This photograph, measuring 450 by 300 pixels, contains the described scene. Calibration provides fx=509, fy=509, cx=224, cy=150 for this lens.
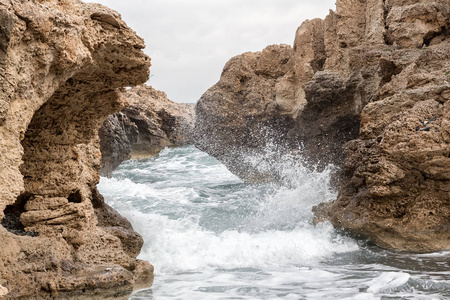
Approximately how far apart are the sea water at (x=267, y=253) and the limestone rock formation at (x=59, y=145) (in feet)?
2.63

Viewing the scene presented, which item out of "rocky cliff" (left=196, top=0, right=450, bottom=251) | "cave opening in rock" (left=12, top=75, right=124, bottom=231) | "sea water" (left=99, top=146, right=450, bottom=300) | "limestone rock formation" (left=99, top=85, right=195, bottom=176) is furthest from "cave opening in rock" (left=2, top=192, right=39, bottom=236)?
"limestone rock formation" (left=99, top=85, right=195, bottom=176)

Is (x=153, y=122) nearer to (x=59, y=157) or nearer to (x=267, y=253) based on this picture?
(x=267, y=253)

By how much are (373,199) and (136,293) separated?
3.82 metres

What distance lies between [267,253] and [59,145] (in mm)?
3627

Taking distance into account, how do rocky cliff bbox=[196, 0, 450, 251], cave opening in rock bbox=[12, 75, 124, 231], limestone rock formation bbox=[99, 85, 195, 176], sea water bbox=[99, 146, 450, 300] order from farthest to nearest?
limestone rock formation bbox=[99, 85, 195, 176] → rocky cliff bbox=[196, 0, 450, 251] → sea water bbox=[99, 146, 450, 300] → cave opening in rock bbox=[12, 75, 124, 231]

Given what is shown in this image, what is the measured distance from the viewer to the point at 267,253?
7379mm

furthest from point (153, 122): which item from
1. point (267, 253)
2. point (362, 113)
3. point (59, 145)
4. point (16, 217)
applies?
point (16, 217)

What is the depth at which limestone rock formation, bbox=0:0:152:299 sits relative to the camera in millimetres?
3240

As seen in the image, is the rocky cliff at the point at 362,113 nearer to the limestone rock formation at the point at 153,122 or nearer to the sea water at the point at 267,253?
the sea water at the point at 267,253

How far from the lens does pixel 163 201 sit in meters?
12.2

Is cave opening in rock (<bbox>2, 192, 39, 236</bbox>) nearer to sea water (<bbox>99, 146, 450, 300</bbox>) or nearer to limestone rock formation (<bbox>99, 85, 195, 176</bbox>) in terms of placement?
sea water (<bbox>99, 146, 450, 300</bbox>)

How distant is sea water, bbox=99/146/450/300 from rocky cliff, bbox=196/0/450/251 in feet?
1.60

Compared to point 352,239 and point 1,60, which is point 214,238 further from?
point 1,60

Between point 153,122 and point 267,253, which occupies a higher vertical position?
point 153,122
